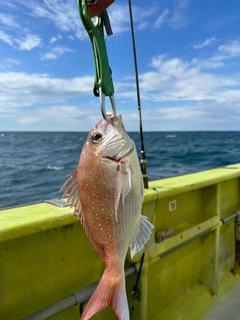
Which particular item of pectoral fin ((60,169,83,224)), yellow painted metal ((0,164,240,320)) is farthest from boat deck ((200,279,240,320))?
pectoral fin ((60,169,83,224))

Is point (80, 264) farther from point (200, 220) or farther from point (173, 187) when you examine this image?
point (200, 220)

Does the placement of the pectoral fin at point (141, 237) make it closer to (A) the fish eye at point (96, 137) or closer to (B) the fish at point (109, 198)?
(B) the fish at point (109, 198)

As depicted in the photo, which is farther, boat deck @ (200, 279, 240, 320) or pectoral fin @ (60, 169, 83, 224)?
boat deck @ (200, 279, 240, 320)

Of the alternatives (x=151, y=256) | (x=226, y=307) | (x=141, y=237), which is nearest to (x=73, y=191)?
(x=141, y=237)

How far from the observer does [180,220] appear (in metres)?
3.23

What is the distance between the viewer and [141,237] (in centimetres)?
151

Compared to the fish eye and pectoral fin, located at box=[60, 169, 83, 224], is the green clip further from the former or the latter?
pectoral fin, located at box=[60, 169, 83, 224]

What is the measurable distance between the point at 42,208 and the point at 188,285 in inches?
83.3

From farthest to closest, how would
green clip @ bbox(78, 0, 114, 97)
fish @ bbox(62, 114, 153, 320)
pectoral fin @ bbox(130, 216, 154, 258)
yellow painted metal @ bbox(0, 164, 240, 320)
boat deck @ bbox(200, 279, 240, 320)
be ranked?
boat deck @ bbox(200, 279, 240, 320) → yellow painted metal @ bbox(0, 164, 240, 320) → pectoral fin @ bbox(130, 216, 154, 258) → fish @ bbox(62, 114, 153, 320) → green clip @ bbox(78, 0, 114, 97)

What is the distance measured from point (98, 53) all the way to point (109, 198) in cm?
64

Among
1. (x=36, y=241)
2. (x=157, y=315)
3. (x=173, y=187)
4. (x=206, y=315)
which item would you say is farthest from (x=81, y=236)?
(x=206, y=315)

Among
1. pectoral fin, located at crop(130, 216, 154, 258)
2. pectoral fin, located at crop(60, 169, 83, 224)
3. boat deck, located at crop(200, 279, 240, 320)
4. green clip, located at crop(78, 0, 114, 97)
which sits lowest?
boat deck, located at crop(200, 279, 240, 320)

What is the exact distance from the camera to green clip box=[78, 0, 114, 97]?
1.25 meters

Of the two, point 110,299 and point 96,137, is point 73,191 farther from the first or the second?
point 110,299
